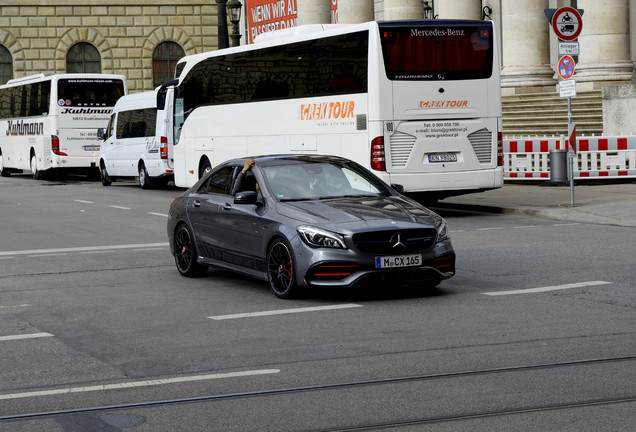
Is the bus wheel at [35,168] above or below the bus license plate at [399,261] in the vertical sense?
above

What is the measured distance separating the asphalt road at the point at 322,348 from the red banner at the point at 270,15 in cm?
2824

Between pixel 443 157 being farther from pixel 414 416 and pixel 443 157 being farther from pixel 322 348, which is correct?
pixel 414 416

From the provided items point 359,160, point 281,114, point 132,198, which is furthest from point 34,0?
point 359,160

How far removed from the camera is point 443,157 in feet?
68.1

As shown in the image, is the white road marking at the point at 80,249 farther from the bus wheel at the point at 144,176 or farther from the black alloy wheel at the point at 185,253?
the bus wheel at the point at 144,176

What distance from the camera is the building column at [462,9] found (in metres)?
34.8

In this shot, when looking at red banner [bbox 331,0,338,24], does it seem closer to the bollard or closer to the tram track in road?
the bollard

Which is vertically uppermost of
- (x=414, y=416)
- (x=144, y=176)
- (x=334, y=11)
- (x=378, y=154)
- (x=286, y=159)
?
(x=334, y=11)

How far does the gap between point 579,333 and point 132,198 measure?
66.9 ft

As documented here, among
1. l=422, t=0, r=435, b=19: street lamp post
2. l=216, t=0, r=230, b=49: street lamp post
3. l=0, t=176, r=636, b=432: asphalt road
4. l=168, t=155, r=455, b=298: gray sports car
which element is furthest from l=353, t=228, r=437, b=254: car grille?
l=422, t=0, r=435, b=19: street lamp post

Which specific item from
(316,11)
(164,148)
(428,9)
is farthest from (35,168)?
(428,9)

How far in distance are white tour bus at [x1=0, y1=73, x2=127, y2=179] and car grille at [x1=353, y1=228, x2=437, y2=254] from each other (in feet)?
94.4

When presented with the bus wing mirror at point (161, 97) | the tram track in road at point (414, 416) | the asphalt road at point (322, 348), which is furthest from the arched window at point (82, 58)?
the tram track in road at point (414, 416)

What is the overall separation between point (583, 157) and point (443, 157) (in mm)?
6659
